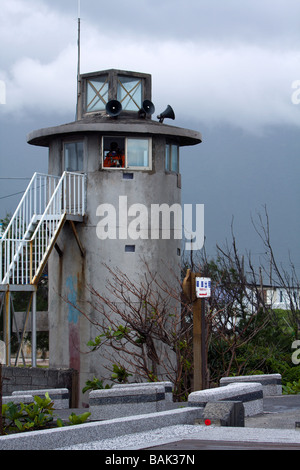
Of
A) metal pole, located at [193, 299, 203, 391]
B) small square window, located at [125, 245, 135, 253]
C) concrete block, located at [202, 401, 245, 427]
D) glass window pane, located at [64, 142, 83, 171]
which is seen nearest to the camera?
concrete block, located at [202, 401, 245, 427]

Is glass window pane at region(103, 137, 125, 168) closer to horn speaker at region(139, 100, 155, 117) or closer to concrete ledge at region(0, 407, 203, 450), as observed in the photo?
horn speaker at region(139, 100, 155, 117)

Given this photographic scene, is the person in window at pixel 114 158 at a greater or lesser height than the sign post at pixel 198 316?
greater

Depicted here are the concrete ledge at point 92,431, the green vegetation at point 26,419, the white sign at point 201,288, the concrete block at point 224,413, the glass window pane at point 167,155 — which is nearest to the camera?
the concrete ledge at point 92,431

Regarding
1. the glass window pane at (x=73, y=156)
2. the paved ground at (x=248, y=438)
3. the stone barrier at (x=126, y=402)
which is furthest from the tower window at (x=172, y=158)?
the paved ground at (x=248, y=438)

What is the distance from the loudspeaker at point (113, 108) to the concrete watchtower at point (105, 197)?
0.03m

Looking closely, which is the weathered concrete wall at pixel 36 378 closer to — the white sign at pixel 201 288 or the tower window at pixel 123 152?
the white sign at pixel 201 288

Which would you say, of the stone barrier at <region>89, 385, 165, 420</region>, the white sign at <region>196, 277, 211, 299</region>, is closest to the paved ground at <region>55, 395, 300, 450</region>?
the stone barrier at <region>89, 385, 165, 420</region>

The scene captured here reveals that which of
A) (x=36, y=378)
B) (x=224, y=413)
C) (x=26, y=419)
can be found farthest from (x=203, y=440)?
(x=36, y=378)

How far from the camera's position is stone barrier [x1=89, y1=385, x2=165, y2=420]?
13.3 metres

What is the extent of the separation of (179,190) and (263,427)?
16.4 meters

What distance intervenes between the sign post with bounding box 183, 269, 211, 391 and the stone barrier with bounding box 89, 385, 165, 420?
1.55 m

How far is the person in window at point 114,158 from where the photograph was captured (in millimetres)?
26141
